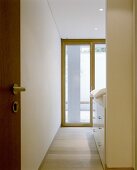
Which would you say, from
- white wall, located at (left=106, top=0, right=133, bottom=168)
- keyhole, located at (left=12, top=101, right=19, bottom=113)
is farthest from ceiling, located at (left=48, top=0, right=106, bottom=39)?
keyhole, located at (left=12, top=101, right=19, bottom=113)

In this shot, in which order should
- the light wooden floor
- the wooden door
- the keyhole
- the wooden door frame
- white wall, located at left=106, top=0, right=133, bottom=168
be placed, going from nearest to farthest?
1. the wooden door
2. the keyhole
3. white wall, located at left=106, top=0, right=133, bottom=168
4. the light wooden floor
5. the wooden door frame

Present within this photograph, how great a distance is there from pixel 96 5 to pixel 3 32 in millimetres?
2951

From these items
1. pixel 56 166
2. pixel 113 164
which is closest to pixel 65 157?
pixel 56 166

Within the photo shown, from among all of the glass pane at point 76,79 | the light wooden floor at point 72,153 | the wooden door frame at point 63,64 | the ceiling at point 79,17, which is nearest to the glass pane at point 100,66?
the wooden door frame at point 63,64

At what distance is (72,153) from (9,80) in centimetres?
281

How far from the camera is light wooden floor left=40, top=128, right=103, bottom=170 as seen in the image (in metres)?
3.08

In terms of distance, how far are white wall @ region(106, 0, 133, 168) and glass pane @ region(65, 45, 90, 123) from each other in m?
3.39

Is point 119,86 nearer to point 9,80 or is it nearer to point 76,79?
point 9,80

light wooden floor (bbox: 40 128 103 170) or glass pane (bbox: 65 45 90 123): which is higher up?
glass pane (bbox: 65 45 90 123)

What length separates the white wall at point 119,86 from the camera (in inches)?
108

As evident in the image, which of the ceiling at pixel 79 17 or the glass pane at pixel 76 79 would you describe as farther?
the glass pane at pixel 76 79

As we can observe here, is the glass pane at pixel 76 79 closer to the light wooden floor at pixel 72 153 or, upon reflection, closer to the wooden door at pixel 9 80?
the light wooden floor at pixel 72 153

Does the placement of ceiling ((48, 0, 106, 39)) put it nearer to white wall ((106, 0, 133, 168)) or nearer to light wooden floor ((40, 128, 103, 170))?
white wall ((106, 0, 133, 168))

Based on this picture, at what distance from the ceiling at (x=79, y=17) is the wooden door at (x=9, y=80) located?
99.9 inches
